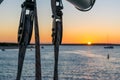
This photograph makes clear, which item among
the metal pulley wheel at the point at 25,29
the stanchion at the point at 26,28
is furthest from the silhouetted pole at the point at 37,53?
the metal pulley wheel at the point at 25,29

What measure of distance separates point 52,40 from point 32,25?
98 cm

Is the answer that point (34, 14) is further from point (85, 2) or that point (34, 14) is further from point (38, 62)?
point (85, 2)

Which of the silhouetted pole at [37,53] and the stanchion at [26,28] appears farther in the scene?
the stanchion at [26,28]

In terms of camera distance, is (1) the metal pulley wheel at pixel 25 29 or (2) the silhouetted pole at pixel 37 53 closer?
(2) the silhouetted pole at pixel 37 53

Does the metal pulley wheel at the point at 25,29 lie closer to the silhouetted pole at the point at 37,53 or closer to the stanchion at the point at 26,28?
the stanchion at the point at 26,28

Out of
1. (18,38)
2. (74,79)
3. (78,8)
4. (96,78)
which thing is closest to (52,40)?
(18,38)

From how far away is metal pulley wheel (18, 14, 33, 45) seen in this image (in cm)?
715

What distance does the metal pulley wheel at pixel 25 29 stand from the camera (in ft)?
23.5

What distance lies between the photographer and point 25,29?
713cm

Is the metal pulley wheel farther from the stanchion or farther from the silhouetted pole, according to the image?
the silhouetted pole

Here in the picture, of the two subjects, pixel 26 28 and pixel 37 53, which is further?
pixel 26 28

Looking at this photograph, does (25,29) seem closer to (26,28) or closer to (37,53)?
(26,28)

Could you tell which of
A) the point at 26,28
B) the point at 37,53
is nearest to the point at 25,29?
the point at 26,28

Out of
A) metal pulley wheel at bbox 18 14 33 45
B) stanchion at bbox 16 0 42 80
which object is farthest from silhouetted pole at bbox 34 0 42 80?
metal pulley wheel at bbox 18 14 33 45
